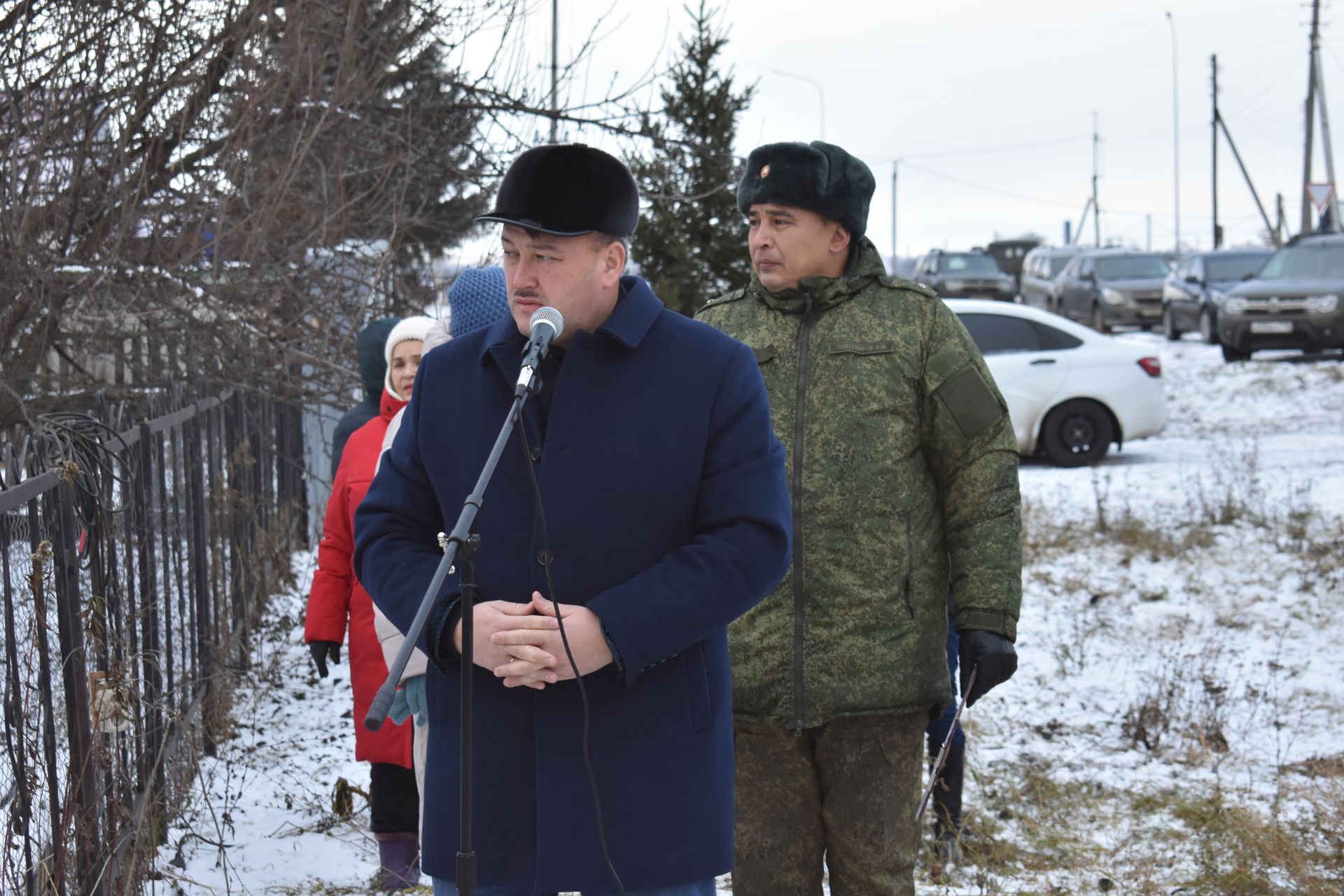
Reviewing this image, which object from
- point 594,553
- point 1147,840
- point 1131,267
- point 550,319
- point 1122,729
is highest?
point 1131,267

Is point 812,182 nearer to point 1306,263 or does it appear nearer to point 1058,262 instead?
point 1306,263

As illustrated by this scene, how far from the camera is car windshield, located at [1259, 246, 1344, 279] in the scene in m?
20.0

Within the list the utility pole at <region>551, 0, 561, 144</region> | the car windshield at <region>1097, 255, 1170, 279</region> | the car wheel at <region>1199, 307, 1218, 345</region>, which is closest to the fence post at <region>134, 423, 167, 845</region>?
the utility pole at <region>551, 0, 561, 144</region>

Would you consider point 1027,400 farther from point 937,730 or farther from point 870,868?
point 870,868

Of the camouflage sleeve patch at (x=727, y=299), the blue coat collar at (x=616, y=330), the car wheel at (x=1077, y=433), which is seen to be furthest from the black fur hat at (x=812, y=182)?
the car wheel at (x=1077, y=433)

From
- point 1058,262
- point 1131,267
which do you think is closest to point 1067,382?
point 1131,267

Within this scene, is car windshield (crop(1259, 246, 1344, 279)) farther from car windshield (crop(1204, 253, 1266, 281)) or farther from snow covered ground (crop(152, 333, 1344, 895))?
snow covered ground (crop(152, 333, 1344, 895))

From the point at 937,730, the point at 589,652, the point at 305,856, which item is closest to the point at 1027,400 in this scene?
the point at 937,730

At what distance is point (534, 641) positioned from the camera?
2252mm

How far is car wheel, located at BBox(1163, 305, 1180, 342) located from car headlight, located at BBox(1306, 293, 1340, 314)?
6379 millimetres

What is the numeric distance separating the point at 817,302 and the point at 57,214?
4.51 meters

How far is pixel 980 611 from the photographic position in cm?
326

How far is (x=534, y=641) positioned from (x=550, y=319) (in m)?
0.50

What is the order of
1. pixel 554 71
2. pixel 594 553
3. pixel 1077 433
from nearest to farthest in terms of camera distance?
pixel 594 553
pixel 554 71
pixel 1077 433
